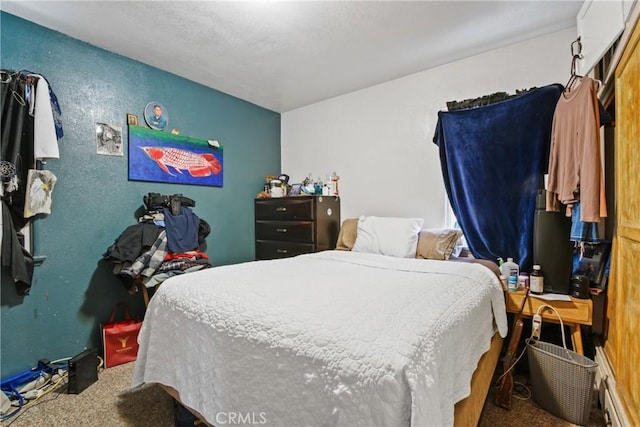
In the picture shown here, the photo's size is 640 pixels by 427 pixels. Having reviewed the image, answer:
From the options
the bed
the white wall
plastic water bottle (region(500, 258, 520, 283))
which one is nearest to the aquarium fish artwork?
the white wall

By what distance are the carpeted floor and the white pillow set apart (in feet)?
3.59

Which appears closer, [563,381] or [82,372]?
[563,381]

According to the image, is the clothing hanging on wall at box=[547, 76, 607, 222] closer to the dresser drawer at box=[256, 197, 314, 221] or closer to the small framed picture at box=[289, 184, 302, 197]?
the dresser drawer at box=[256, 197, 314, 221]

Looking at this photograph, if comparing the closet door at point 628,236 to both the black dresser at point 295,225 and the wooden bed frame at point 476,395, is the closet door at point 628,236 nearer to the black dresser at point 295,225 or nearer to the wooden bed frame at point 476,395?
the wooden bed frame at point 476,395

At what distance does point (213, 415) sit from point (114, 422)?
825 mm

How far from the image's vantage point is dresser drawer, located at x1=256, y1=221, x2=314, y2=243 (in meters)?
3.11

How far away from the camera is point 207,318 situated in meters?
1.26

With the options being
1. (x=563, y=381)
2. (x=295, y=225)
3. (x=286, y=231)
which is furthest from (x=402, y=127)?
(x=563, y=381)

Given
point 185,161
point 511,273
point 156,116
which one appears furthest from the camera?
point 185,161

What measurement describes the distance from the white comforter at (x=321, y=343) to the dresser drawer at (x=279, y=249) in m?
1.37

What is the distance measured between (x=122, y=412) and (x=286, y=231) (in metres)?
2.04

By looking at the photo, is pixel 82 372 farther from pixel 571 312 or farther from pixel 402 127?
pixel 402 127

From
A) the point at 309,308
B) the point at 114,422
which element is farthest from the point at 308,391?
the point at 114,422

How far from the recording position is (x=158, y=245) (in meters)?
2.32
